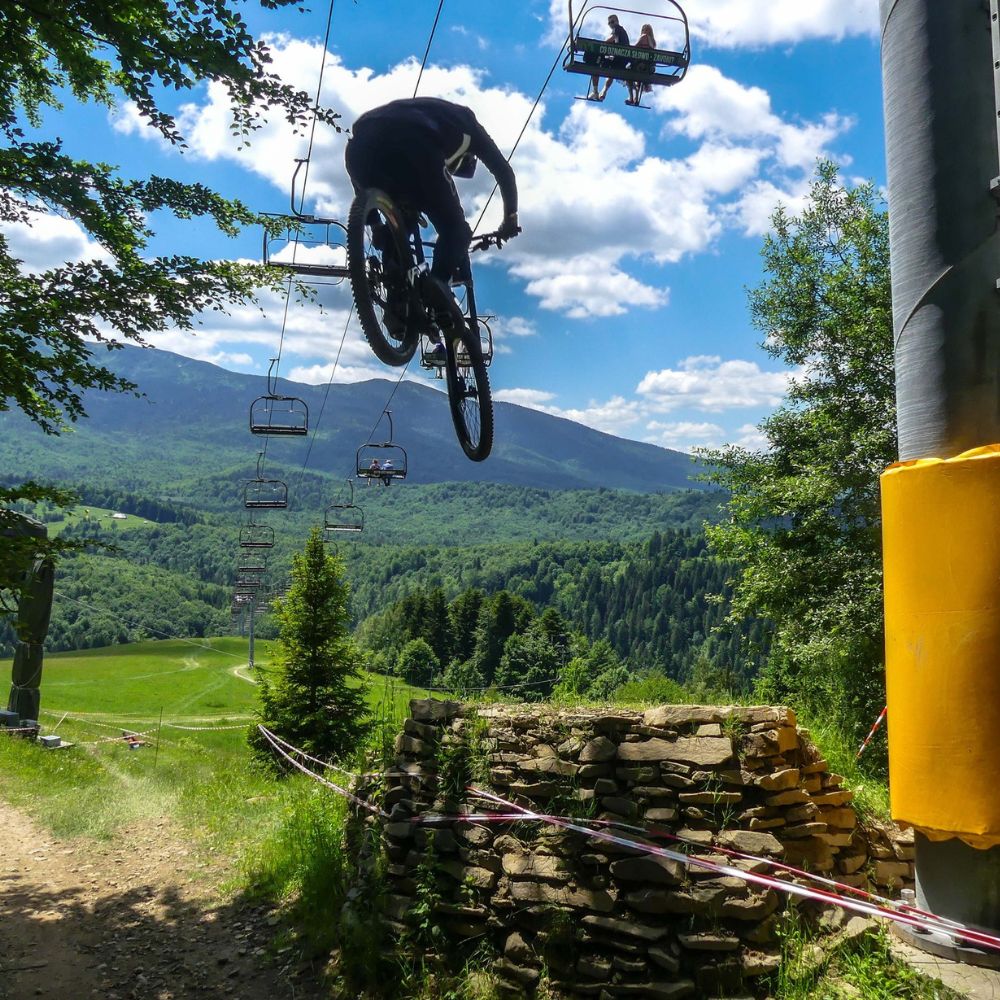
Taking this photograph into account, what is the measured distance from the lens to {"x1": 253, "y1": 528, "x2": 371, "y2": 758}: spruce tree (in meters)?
17.9

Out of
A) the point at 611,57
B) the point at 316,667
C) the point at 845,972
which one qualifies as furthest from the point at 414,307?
the point at 316,667

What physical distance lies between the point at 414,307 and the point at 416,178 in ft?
3.62

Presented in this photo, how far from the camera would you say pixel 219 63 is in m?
6.67

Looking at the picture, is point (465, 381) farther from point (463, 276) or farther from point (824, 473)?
point (824, 473)

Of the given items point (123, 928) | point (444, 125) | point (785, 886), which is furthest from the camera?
point (123, 928)

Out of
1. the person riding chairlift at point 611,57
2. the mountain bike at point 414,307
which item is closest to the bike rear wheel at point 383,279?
the mountain bike at point 414,307

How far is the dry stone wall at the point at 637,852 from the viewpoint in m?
4.90

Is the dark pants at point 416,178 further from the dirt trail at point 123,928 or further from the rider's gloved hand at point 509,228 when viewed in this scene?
the dirt trail at point 123,928

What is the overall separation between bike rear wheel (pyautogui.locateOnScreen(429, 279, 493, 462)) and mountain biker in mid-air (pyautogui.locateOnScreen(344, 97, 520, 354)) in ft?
0.87

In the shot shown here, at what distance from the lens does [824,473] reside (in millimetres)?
13742

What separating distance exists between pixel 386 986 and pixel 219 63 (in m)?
7.53

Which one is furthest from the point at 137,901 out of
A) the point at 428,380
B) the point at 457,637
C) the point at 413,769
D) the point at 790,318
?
the point at 457,637

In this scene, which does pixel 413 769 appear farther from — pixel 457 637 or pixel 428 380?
pixel 457 637

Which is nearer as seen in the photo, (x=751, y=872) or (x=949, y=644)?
(x=949, y=644)
